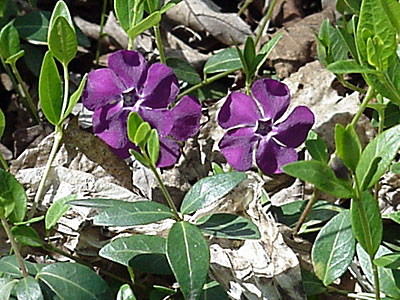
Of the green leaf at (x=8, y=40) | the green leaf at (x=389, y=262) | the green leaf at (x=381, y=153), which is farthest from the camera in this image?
the green leaf at (x=8, y=40)

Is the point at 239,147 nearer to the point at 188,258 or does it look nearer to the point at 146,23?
the point at 146,23

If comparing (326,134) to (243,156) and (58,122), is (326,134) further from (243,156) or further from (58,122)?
(58,122)

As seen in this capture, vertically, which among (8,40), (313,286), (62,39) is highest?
(62,39)

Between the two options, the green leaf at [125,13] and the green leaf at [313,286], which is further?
the green leaf at [125,13]

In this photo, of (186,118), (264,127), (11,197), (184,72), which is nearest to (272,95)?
(264,127)

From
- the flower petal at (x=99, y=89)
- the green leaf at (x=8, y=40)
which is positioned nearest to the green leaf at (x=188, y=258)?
the flower petal at (x=99, y=89)

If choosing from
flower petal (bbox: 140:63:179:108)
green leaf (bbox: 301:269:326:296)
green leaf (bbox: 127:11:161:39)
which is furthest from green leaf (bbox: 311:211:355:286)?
green leaf (bbox: 127:11:161:39)

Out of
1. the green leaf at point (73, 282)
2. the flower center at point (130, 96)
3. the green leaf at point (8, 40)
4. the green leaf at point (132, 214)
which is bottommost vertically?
the green leaf at point (73, 282)

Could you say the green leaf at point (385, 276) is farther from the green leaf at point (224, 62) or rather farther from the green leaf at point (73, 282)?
the green leaf at point (224, 62)
